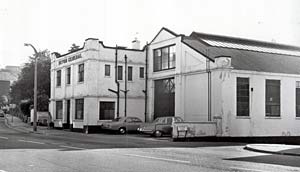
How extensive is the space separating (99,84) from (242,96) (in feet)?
42.3

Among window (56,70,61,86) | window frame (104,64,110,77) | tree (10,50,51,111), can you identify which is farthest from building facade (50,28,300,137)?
tree (10,50,51,111)

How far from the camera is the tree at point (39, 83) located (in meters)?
55.0

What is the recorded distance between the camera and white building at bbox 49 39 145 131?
3753cm

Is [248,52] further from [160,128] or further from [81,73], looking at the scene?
[81,73]

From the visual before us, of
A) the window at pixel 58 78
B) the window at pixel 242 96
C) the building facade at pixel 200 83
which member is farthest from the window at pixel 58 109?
the window at pixel 242 96

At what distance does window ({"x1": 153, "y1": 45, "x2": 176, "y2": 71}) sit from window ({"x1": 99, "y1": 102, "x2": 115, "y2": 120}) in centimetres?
507

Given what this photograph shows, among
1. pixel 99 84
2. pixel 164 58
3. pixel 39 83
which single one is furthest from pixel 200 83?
pixel 39 83

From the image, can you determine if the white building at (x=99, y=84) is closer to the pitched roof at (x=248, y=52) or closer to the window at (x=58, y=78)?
the window at (x=58, y=78)

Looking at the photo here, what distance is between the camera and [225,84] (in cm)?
3014

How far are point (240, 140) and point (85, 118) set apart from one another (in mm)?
13703

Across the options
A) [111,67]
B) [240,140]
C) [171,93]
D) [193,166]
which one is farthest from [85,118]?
[193,166]

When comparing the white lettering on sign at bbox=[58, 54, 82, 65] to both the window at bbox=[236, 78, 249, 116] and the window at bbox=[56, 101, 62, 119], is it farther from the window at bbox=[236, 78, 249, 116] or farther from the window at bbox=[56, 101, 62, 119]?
the window at bbox=[236, 78, 249, 116]

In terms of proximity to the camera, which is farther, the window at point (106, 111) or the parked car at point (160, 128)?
the window at point (106, 111)

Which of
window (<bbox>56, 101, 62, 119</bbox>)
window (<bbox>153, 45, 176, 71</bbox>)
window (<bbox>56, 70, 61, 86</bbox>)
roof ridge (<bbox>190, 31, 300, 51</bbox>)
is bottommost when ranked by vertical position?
window (<bbox>56, 101, 62, 119</bbox>)
